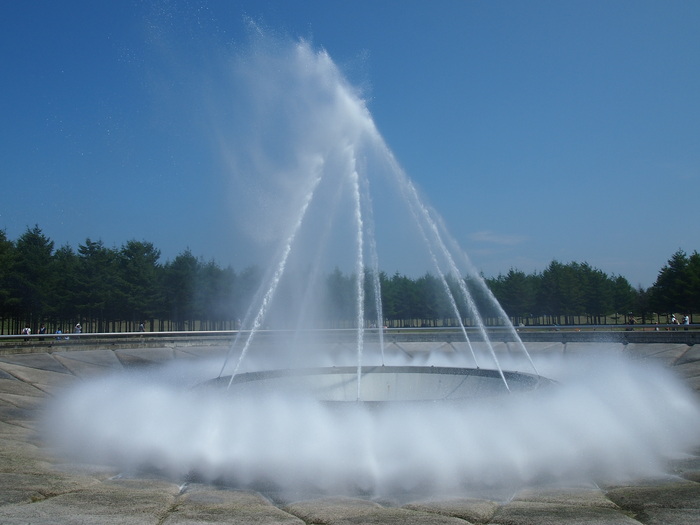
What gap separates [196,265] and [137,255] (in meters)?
4.94

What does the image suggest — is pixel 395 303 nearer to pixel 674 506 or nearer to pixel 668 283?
pixel 668 283

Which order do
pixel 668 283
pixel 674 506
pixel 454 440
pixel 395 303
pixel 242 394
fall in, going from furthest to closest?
1. pixel 395 303
2. pixel 668 283
3. pixel 242 394
4. pixel 454 440
5. pixel 674 506

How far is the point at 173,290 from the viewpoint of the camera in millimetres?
52938

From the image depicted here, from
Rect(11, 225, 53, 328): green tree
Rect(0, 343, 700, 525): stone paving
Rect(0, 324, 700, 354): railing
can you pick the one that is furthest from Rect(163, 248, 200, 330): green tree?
Rect(0, 343, 700, 525): stone paving

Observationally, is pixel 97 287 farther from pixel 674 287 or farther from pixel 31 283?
pixel 674 287

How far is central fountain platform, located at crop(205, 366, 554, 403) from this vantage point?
44.9 ft

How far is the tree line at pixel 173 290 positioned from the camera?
156 ft

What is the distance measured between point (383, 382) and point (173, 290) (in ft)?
135

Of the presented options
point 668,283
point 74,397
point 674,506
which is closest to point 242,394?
point 74,397

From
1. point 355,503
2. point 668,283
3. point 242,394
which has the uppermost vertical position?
point 668,283

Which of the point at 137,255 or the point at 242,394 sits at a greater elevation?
the point at 137,255

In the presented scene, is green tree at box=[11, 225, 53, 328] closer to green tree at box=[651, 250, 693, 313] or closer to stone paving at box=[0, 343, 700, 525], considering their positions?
stone paving at box=[0, 343, 700, 525]

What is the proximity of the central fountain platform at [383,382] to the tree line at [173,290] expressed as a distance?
30.5 metres

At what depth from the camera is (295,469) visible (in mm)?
8414
